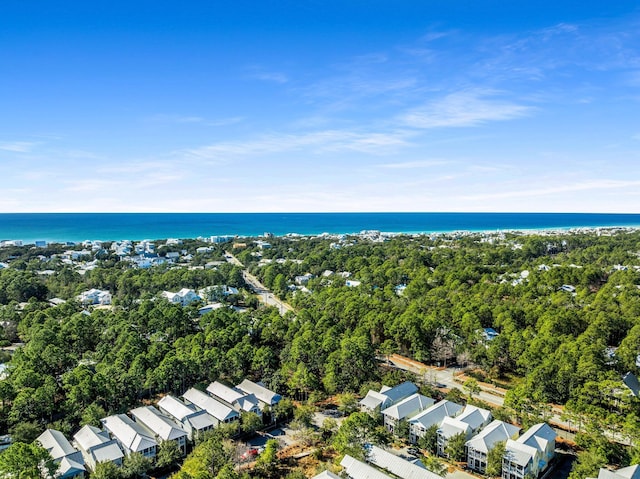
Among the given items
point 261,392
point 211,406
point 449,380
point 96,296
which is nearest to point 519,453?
point 449,380

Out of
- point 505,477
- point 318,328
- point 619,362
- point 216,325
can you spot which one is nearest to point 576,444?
point 505,477

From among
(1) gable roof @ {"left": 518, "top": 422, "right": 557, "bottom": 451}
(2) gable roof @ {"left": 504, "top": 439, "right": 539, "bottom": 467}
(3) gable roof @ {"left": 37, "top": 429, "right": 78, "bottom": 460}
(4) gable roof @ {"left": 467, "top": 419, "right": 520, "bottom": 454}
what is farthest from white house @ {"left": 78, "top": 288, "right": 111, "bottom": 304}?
(1) gable roof @ {"left": 518, "top": 422, "right": 557, "bottom": 451}

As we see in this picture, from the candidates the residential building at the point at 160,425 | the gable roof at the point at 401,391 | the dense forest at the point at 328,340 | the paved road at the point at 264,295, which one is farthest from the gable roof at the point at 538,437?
the paved road at the point at 264,295

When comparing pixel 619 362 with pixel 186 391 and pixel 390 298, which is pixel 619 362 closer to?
pixel 390 298

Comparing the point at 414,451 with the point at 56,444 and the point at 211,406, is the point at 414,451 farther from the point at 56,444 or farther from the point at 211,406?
the point at 56,444

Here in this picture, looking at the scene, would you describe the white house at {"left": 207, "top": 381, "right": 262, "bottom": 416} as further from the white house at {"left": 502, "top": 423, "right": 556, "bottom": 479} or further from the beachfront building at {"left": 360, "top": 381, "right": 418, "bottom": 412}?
the white house at {"left": 502, "top": 423, "right": 556, "bottom": 479}
